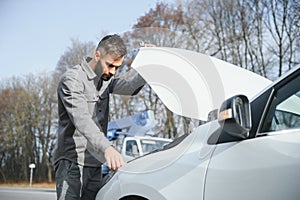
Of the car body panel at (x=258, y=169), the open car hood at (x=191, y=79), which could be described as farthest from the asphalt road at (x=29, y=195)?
the car body panel at (x=258, y=169)

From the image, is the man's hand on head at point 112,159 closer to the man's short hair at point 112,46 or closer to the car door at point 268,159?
the car door at point 268,159

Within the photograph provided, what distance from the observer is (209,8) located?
11.0ft

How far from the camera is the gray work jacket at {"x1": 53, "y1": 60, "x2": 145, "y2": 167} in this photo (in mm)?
2191

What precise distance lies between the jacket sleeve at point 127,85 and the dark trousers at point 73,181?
621mm

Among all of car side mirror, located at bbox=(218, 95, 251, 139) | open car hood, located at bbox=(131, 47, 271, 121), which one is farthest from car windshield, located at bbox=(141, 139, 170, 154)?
car side mirror, located at bbox=(218, 95, 251, 139)

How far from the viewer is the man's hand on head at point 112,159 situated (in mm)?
2045

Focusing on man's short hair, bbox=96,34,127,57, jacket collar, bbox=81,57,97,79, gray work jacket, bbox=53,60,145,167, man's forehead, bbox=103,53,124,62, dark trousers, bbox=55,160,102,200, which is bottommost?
dark trousers, bbox=55,160,102,200

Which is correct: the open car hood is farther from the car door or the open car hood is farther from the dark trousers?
the dark trousers

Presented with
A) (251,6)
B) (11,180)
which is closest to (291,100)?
(251,6)

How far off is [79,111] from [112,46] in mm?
442

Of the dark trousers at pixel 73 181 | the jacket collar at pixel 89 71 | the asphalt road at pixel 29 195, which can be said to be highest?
the jacket collar at pixel 89 71

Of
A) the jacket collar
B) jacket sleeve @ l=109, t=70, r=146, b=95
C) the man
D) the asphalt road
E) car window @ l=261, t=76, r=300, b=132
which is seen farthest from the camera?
the asphalt road

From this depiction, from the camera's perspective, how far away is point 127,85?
2.87m

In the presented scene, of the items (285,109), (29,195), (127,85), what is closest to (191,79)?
(127,85)
